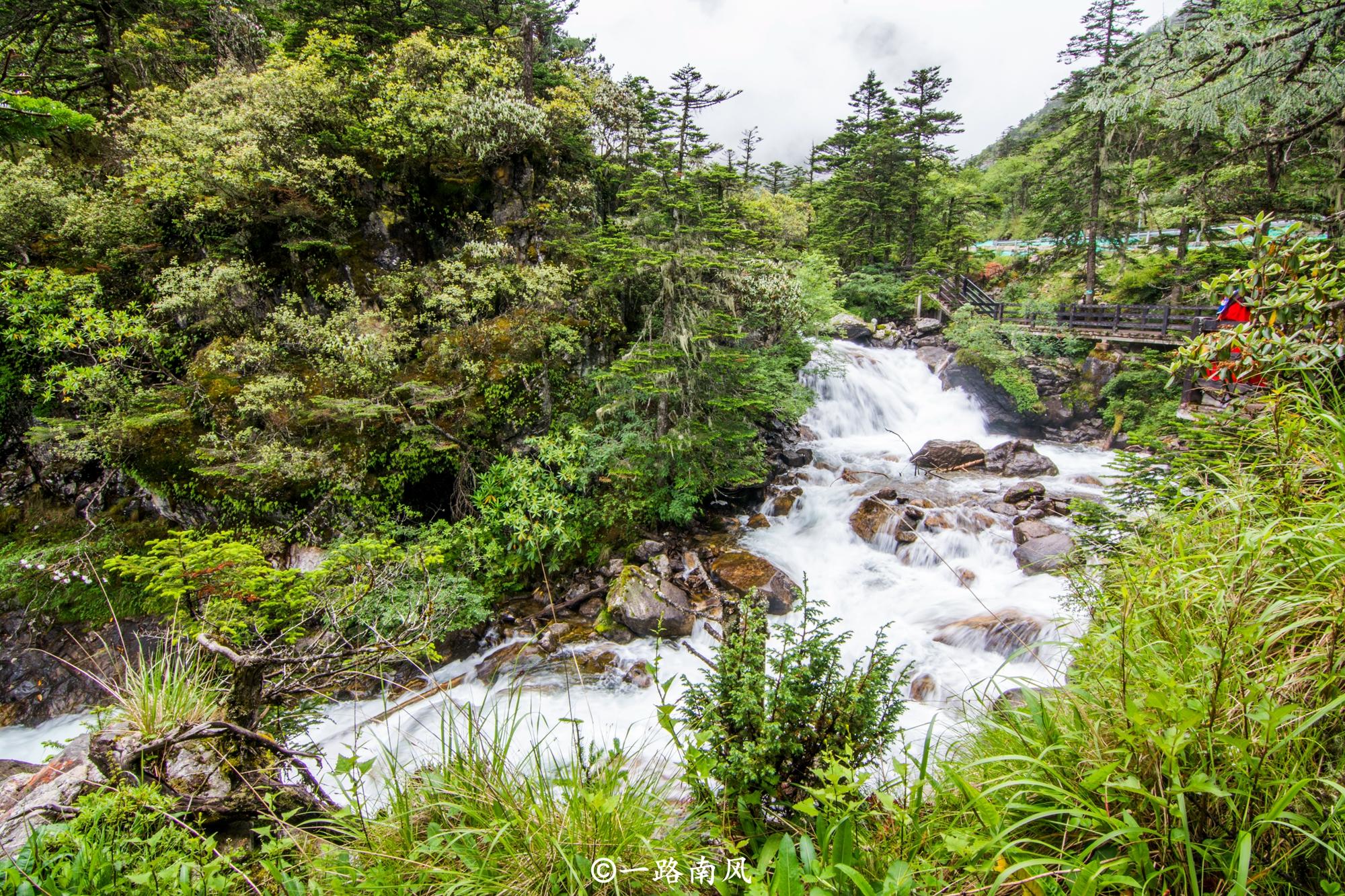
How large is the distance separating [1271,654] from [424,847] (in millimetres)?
2900

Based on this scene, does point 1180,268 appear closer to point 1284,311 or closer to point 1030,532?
point 1030,532

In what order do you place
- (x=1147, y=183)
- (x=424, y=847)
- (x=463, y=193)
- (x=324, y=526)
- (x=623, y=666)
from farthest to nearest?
(x=1147, y=183), (x=463, y=193), (x=324, y=526), (x=623, y=666), (x=424, y=847)

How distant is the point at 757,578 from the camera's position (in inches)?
340

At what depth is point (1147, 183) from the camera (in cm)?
1639

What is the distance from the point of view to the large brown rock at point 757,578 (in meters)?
8.24

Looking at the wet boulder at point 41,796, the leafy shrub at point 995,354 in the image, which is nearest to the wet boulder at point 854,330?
the leafy shrub at point 995,354

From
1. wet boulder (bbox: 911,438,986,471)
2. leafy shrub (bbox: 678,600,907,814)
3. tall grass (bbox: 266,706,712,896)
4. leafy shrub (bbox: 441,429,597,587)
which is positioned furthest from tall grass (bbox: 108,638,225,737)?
wet boulder (bbox: 911,438,986,471)

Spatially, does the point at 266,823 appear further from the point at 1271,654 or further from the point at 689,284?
the point at 689,284

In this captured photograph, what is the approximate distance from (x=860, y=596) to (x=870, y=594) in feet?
0.60

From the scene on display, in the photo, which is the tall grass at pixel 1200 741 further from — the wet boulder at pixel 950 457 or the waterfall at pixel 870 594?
the wet boulder at pixel 950 457

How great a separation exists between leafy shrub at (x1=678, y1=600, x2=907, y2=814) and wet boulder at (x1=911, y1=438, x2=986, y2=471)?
11.6m

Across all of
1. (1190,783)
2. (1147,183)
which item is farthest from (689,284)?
(1147,183)

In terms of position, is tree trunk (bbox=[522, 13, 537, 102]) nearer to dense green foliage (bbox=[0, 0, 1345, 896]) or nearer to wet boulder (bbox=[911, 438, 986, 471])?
dense green foliage (bbox=[0, 0, 1345, 896])

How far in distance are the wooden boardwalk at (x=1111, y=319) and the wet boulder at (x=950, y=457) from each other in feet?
17.6
